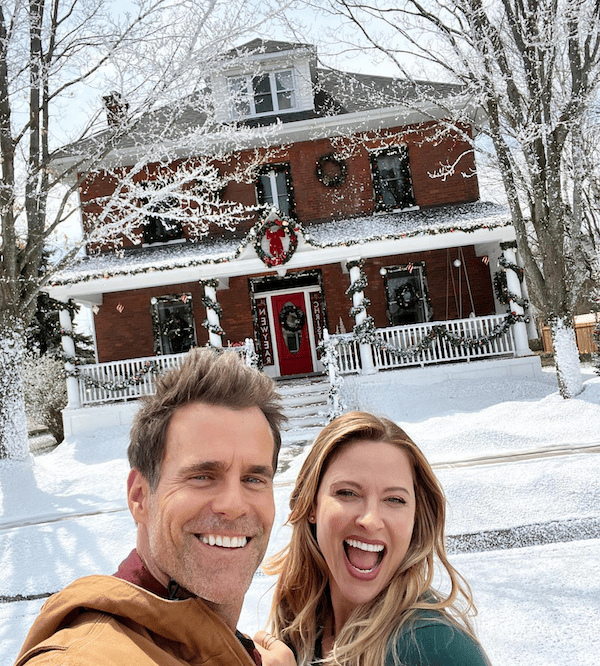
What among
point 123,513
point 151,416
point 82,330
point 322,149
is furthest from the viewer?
point 82,330

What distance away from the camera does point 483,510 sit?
6012 mm

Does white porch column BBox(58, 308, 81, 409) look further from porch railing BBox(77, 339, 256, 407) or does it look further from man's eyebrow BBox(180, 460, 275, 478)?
man's eyebrow BBox(180, 460, 275, 478)

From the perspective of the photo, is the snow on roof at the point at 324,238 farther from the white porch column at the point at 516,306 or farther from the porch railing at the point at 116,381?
the porch railing at the point at 116,381

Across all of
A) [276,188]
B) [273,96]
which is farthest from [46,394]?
[273,96]

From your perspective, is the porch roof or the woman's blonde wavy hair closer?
the woman's blonde wavy hair

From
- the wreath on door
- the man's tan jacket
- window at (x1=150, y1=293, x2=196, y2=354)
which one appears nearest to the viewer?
the man's tan jacket

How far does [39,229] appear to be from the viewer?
442 inches

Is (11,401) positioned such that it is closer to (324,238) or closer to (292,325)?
(324,238)

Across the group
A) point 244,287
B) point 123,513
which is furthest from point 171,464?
point 244,287

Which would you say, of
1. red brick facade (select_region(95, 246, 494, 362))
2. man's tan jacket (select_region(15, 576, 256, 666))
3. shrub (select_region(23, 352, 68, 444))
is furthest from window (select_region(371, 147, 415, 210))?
man's tan jacket (select_region(15, 576, 256, 666))

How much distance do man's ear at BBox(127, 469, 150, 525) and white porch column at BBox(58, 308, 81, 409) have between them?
45.0 feet

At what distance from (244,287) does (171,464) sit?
15452 mm

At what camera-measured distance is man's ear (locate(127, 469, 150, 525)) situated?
141 centimetres

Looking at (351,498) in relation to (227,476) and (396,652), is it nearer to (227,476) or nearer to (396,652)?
(396,652)
